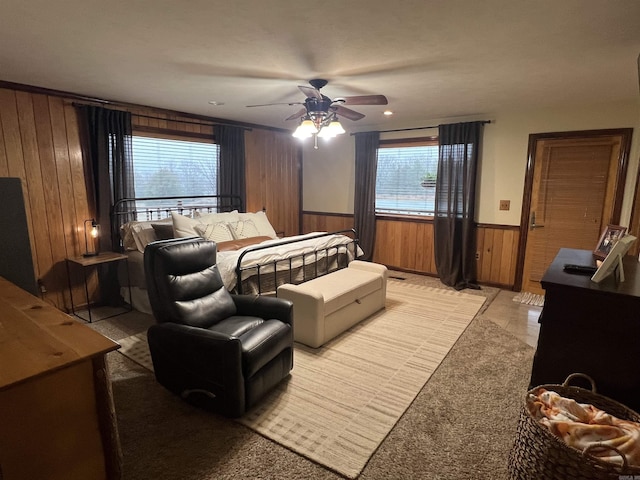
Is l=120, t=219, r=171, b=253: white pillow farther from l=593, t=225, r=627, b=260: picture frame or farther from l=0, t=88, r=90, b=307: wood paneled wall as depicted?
l=593, t=225, r=627, b=260: picture frame

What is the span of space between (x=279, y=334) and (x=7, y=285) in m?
1.68

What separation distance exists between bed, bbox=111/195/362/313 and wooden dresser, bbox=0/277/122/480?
5.55ft

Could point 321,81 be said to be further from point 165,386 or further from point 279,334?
point 165,386

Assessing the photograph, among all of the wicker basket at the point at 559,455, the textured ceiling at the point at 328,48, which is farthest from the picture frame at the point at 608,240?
the textured ceiling at the point at 328,48

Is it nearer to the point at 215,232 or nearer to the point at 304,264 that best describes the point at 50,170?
the point at 215,232

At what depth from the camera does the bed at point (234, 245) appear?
339 centimetres

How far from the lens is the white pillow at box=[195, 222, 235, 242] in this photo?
421cm

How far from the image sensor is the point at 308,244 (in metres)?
3.99

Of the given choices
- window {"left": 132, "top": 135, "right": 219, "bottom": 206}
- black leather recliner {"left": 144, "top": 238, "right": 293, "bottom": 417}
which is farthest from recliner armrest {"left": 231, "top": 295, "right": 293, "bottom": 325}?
window {"left": 132, "top": 135, "right": 219, "bottom": 206}

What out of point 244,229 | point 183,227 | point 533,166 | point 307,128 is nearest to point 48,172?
point 183,227

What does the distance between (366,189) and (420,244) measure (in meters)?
1.26

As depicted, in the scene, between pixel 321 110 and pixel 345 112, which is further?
pixel 345 112

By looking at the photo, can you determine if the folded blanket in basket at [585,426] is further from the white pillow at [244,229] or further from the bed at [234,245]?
the white pillow at [244,229]

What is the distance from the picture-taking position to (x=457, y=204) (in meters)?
5.03
